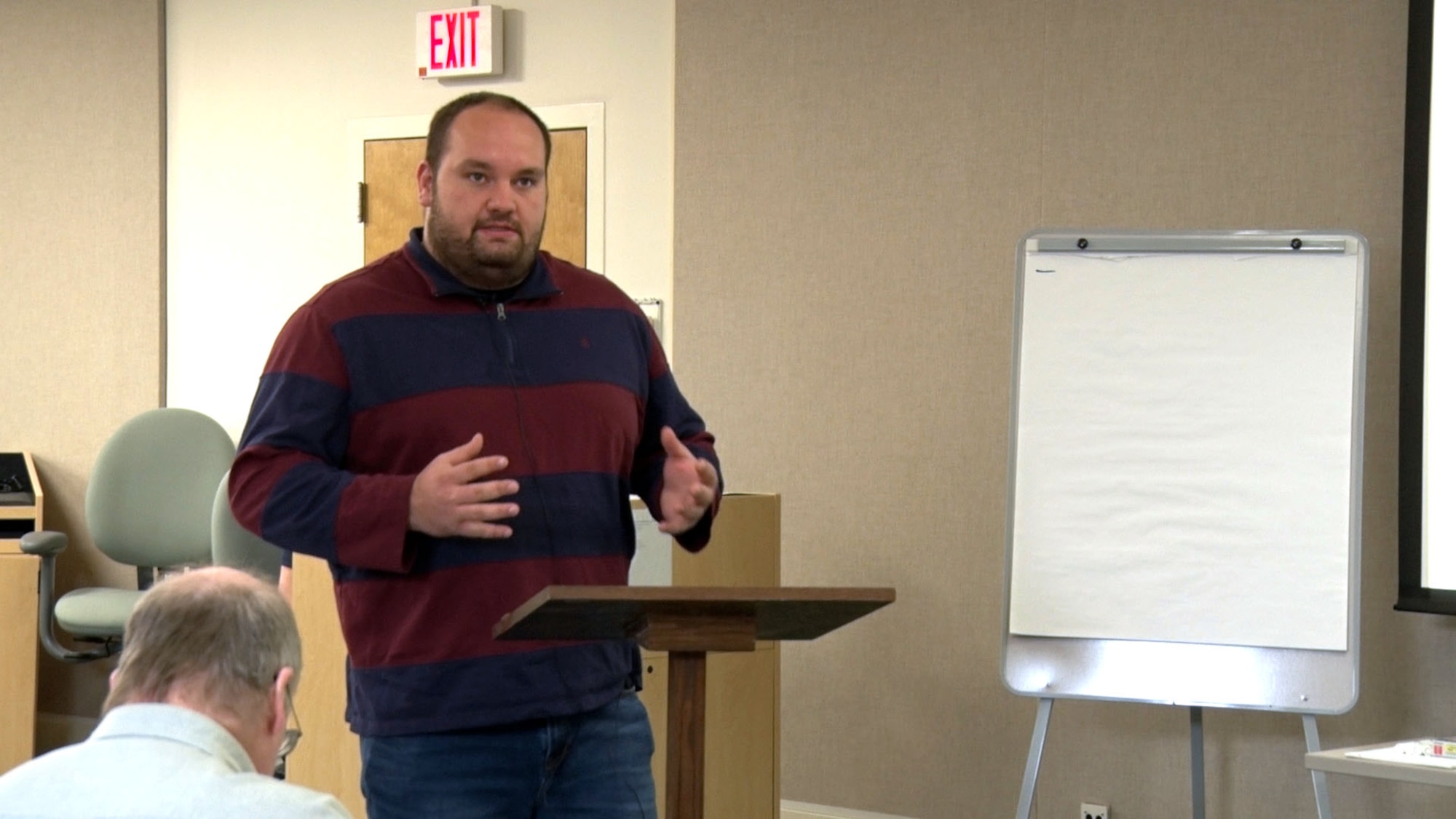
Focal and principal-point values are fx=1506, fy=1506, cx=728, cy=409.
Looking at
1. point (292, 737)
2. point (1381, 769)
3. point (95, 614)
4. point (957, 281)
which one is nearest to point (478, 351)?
point (292, 737)

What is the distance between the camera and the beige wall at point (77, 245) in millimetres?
5836

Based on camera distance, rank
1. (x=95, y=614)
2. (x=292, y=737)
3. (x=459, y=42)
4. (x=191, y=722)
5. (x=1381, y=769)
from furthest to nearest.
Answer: (x=459, y=42) → (x=95, y=614) → (x=292, y=737) → (x=1381, y=769) → (x=191, y=722)

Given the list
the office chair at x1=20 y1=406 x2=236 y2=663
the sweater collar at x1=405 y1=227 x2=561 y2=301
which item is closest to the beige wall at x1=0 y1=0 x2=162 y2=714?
the office chair at x1=20 y1=406 x2=236 y2=663

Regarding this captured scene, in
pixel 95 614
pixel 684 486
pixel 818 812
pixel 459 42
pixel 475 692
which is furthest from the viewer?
pixel 459 42

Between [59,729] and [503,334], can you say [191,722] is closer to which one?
[503,334]

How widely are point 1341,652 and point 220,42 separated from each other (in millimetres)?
4589

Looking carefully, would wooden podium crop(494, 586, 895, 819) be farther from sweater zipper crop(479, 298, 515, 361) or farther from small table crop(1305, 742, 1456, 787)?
small table crop(1305, 742, 1456, 787)

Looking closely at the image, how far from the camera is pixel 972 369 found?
4.31 meters

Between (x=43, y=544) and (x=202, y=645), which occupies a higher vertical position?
(x=202, y=645)

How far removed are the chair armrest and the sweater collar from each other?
11.1 feet

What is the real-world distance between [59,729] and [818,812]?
313 cm

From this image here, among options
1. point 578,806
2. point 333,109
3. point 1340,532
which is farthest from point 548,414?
point 333,109

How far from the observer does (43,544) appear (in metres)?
4.99

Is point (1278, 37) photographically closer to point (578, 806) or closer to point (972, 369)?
point (972, 369)
